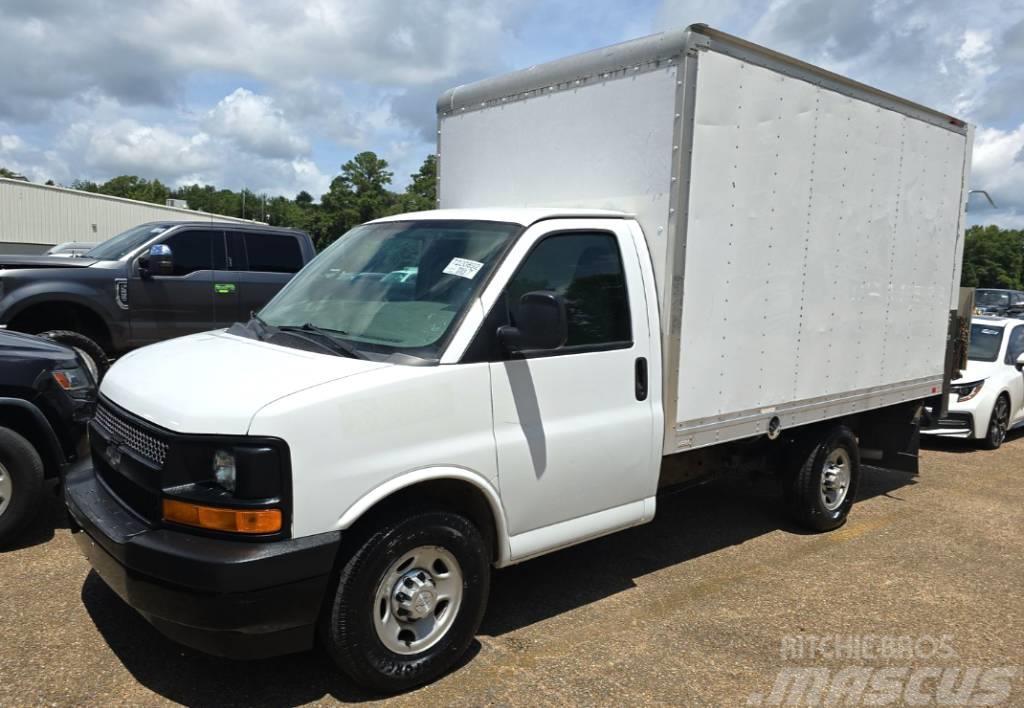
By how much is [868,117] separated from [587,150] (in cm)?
224

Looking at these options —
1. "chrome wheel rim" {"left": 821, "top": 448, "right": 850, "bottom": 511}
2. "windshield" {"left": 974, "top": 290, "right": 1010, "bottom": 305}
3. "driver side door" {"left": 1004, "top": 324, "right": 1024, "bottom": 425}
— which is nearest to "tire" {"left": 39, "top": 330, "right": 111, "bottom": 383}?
"chrome wheel rim" {"left": 821, "top": 448, "right": 850, "bottom": 511}

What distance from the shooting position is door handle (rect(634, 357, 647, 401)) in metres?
4.14

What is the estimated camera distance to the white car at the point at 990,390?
8.91m

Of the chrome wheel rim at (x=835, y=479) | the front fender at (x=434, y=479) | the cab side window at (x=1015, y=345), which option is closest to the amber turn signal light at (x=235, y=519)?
the front fender at (x=434, y=479)

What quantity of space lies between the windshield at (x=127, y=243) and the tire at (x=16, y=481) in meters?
4.89

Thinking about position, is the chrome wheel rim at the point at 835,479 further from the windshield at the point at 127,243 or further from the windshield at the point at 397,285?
the windshield at the point at 127,243

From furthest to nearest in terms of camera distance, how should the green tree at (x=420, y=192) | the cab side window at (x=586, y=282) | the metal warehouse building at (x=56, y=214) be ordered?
1. the green tree at (x=420, y=192)
2. the metal warehouse building at (x=56, y=214)
3. the cab side window at (x=586, y=282)

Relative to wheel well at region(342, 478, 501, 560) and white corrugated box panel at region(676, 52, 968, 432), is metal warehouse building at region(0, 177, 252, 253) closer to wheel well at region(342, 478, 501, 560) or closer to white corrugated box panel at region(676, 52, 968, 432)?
white corrugated box panel at region(676, 52, 968, 432)

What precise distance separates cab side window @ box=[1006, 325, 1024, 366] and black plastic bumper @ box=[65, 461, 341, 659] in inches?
369

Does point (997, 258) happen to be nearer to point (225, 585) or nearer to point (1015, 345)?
point (1015, 345)

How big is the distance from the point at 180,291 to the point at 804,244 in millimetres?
6950

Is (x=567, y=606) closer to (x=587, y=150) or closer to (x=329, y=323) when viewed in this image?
(x=329, y=323)

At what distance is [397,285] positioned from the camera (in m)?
3.86

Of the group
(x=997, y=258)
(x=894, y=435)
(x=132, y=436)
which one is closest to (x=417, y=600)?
(x=132, y=436)
